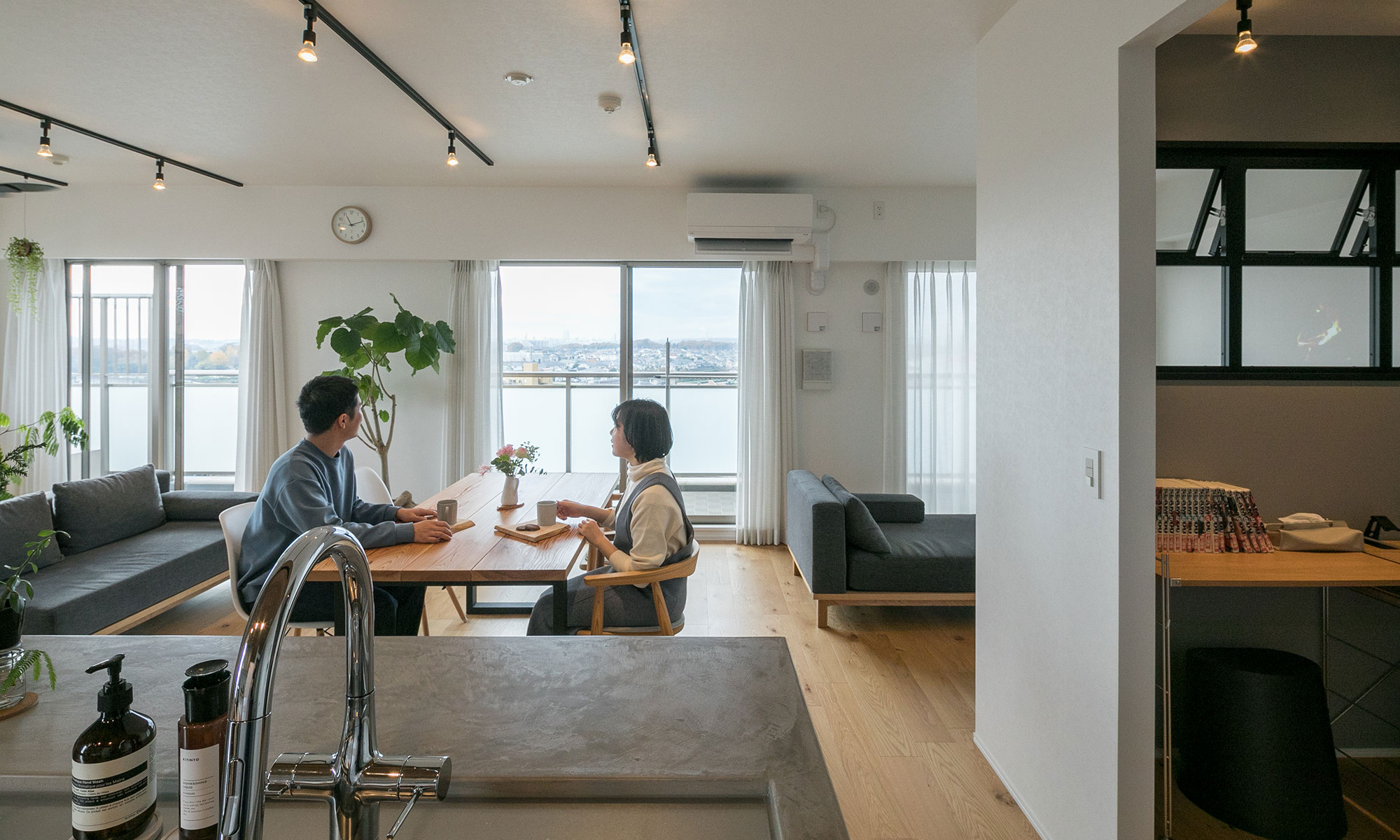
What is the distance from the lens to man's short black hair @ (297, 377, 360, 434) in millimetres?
2592

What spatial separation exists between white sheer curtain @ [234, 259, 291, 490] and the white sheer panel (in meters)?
4.98

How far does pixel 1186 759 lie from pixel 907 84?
3.01 metres

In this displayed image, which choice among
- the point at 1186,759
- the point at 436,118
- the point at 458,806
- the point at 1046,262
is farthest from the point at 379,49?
the point at 1186,759

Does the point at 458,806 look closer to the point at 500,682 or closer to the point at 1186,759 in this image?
the point at 500,682

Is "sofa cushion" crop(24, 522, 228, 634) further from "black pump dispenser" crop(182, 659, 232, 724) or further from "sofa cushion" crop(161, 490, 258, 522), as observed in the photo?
"black pump dispenser" crop(182, 659, 232, 724)

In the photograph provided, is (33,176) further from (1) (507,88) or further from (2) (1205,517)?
(2) (1205,517)

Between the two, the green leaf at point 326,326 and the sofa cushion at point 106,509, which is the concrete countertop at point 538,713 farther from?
the green leaf at point 326,326

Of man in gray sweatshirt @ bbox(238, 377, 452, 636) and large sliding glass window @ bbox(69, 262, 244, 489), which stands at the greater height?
large sliding glass window @ bbox(69, 262, 244, 489)

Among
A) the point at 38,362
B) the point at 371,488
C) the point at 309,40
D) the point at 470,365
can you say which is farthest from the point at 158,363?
the point at 309,40

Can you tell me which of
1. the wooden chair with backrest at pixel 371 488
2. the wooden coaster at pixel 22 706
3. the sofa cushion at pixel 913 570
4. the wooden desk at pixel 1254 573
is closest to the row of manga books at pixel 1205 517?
the wooden desk at pixel 1254 573

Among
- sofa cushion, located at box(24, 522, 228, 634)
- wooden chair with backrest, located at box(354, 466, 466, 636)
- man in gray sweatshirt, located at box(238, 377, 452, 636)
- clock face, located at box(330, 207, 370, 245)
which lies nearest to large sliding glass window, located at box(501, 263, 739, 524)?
clock face, located at box(330, 207, 370, 245)

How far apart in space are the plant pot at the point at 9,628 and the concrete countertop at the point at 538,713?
0.35 ft

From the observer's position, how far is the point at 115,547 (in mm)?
3783

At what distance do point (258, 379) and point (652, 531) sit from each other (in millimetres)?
4460
